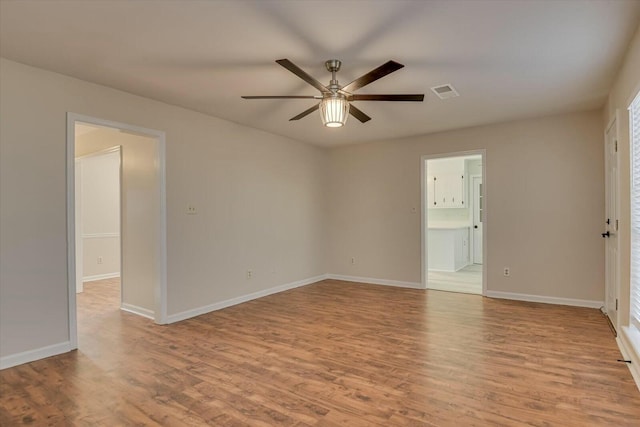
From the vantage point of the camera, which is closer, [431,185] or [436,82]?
[436,82]

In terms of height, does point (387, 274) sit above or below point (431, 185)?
below

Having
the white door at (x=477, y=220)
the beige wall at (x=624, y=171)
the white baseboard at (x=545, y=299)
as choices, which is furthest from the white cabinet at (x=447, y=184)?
the beige wall at (x=624, y=171)

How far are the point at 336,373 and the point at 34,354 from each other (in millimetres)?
2528

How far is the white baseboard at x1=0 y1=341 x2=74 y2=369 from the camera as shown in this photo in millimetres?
2787

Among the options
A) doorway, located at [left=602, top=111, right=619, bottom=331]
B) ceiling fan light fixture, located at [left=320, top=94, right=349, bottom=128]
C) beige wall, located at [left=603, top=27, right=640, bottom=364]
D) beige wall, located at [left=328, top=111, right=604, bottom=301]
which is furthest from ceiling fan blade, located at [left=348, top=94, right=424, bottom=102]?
beige wall, located at [left=328, top=111, right=604, bottom=301]

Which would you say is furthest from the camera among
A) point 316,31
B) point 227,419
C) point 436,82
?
point 436,82

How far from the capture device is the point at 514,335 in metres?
3.44

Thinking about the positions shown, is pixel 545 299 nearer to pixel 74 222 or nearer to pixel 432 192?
pixel 432 192

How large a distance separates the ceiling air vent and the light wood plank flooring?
120 inches

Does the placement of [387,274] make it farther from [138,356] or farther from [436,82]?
[138,356]

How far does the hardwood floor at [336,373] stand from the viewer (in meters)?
2.11

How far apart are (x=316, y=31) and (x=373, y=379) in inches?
97.9

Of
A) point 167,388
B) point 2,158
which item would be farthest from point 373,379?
point 2,158

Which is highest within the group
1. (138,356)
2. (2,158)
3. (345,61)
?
(345,61)
